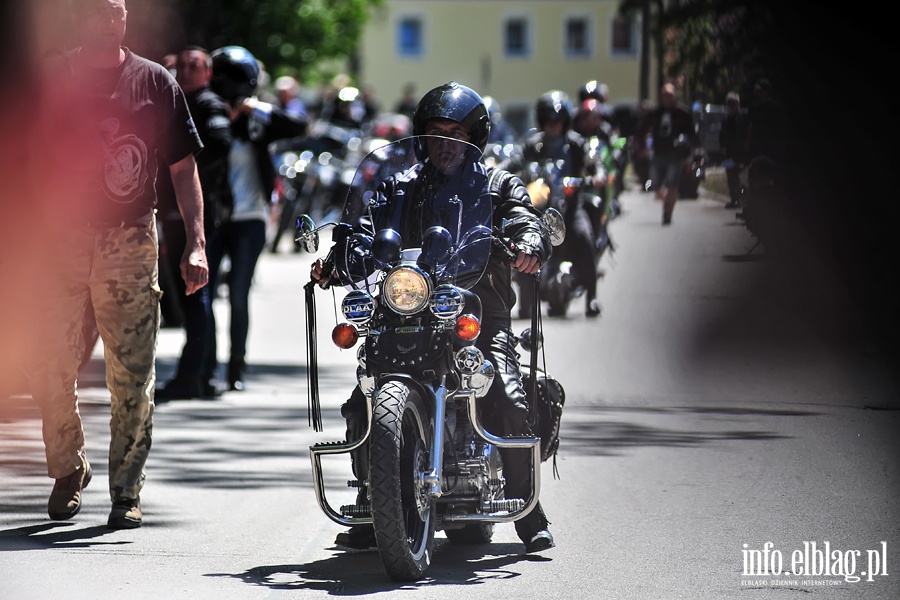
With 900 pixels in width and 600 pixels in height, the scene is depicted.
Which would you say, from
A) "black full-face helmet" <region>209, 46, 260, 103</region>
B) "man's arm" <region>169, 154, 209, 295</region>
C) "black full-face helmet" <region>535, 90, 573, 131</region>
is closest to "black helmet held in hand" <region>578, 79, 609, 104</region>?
"black full-face helmet" <region>535, 90, 573, 131</region>

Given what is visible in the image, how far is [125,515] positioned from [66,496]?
291 mm

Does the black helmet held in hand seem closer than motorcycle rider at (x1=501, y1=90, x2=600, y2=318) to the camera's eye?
No

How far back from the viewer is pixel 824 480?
689cm

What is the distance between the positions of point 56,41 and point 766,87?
351 centimetres

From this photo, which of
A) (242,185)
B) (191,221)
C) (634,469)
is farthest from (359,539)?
(242,185)

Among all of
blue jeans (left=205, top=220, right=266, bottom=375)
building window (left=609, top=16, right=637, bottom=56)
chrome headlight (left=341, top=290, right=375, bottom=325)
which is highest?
building window (left=609, top=16, right=637, bottom=56)

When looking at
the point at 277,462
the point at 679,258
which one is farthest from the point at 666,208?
the point at 277,462

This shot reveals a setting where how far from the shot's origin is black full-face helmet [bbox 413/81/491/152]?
5.76 metres

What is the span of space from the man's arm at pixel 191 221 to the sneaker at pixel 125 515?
835 millimetres

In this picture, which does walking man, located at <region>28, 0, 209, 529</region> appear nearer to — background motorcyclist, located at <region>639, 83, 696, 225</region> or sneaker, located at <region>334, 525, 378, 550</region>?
sneaker, located at <region>334, 525, 378, 550</region>

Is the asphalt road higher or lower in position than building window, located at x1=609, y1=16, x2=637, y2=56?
lower

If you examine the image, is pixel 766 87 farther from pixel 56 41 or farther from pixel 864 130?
pixel 56 41

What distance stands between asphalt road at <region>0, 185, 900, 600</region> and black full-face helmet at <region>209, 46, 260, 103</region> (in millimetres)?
1834

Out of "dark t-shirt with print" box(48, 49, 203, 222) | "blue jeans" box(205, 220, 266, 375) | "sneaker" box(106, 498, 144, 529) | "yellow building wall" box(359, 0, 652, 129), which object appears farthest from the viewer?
"yellow building wall" box(359, 0, 652, 129)
